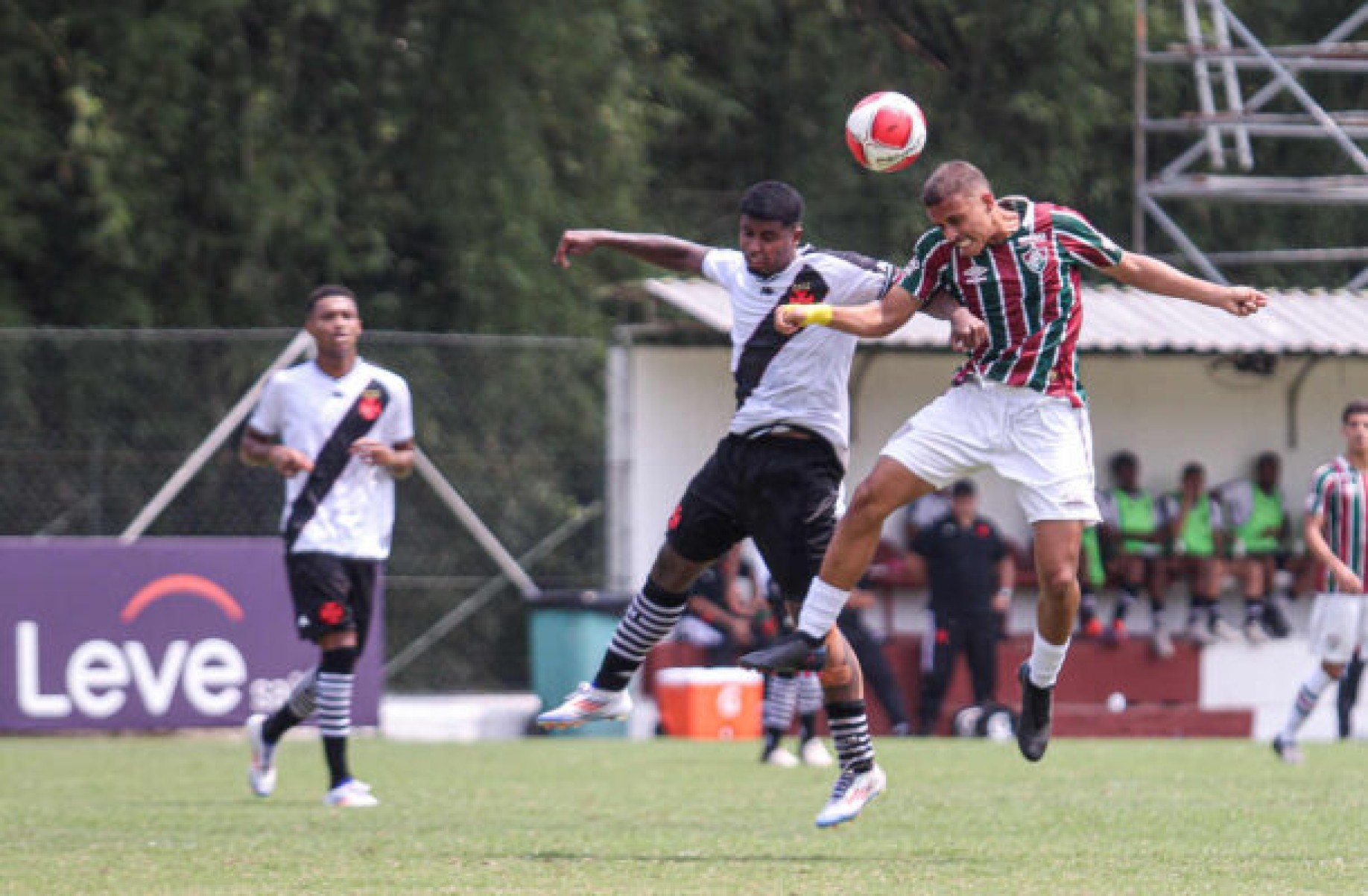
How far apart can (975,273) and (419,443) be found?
38.4ft

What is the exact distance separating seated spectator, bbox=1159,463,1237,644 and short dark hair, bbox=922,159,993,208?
12.7 m

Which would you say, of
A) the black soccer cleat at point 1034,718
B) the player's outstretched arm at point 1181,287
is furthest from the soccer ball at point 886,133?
the black soccer cleat at point 1034,718

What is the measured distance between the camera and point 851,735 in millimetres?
9383

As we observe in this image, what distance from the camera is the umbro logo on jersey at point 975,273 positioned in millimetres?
8734

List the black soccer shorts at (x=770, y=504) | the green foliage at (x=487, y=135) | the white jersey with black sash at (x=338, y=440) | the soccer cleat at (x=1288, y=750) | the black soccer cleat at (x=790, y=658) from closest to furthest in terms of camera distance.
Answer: the black soccer cleat at (x=790, y=658) < the black soccer shorts at (x=770, y=504) < the white jersey with black sash at (x=338, y=440) < the soccer cleat at (x=1288, y=750) < the green foliage at (x=487, y=135)

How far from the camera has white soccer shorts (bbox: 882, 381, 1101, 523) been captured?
8.78 meters

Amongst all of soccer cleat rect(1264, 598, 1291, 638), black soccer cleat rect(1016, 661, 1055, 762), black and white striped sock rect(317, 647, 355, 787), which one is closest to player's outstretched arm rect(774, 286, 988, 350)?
black soccer cleat rect(1016, 661, 1055, 762)

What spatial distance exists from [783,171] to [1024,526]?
24.7ft

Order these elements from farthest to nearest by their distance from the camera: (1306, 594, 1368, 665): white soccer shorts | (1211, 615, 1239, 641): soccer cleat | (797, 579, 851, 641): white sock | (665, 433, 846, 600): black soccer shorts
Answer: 1. (1211, 615, 1239, 641): soccer cleat
2. (1306, 594, 1368, 665): white soccer shorts
3. (665, 433, 846, 600): black soccer shorts
4. (797, 579, 851, 641): white sock

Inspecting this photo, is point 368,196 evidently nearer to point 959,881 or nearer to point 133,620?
point 133,620

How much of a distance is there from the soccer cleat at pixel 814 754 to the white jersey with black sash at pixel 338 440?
13.3 ft

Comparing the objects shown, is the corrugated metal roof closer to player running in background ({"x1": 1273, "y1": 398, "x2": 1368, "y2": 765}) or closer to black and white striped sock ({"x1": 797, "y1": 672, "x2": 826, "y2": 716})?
black and white striped sock ({"x1": 797, "y1": 672, "x2": 826, "y2": 716})

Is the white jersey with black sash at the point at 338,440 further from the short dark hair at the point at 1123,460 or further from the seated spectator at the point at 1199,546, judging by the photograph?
the seated spectator at the point at 1199,546

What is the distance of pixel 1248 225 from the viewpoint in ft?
89.9
